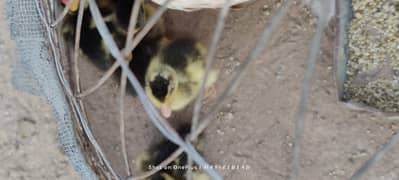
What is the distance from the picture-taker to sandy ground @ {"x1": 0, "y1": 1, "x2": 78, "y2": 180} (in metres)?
1.49

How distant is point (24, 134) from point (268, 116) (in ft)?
2.10

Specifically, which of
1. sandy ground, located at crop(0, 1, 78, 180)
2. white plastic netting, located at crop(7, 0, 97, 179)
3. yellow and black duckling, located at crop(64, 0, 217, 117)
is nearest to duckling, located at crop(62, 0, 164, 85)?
yellow and black duckling, located at crop(64, 0, 217, 117)

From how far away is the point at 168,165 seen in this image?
1.11 meters

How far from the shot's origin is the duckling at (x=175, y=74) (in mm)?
1022

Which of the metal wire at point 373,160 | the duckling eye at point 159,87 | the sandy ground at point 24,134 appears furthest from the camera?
the sandy ground at point 24,134

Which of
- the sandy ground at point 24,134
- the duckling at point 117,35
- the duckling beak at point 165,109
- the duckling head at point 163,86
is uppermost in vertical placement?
the duckling at point 117,35

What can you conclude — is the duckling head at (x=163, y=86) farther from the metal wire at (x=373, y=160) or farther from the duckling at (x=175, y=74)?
the metal wire at (x=373, y=160)

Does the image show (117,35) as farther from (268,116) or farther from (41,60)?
(268,116)

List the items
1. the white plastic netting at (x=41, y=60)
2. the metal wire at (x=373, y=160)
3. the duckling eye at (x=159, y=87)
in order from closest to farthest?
1. the metal wire at (x=373, y=160)
2. the duckling eye at (x=159, y=87)
3. the white plastic netting at (x=41, y=60)

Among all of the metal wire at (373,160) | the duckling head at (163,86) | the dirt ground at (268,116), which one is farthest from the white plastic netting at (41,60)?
the metal wire at (373,160)

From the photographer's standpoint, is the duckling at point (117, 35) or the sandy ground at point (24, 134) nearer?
the duckling at point (117, 35)

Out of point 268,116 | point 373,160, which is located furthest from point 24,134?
point 373,160

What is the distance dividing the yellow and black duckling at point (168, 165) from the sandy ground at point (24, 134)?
0.37 metres

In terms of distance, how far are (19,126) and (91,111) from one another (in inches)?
13.6
